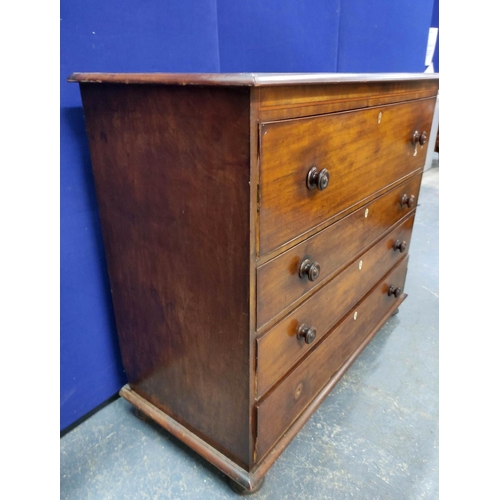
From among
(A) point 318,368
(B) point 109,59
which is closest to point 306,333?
(A) point 318,368

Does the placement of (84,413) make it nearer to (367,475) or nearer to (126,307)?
(126,307)

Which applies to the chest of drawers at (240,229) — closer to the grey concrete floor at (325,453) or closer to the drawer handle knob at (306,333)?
the drawer handle knob at (306,333)

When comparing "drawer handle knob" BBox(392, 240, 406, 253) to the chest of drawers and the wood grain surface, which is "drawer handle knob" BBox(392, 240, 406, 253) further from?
the wood grain surface

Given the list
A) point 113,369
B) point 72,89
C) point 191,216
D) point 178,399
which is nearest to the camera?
point 191,216

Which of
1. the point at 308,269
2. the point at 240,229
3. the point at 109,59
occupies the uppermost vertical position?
the point at 109,59

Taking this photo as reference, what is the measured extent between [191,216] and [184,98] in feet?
0.75

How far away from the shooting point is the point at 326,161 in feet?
2.87

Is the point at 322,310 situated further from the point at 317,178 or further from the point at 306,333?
the point at 317,178

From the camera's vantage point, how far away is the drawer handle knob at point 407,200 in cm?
143

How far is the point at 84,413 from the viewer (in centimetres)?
129

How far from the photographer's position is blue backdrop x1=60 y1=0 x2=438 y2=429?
0.99m

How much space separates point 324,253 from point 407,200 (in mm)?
626

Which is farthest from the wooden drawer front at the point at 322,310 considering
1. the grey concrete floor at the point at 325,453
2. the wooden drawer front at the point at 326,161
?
the grey concrete floor at the point at 325,453

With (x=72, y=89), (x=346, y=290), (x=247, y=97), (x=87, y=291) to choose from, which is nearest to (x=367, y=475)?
(x=346, y=290)
